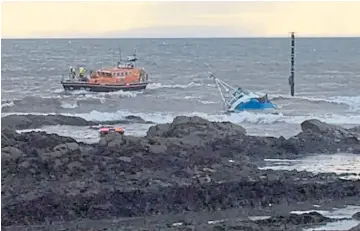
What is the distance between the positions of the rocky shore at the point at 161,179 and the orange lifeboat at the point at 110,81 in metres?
16.9

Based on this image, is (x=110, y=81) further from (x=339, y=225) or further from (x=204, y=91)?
(x=339, y=225)

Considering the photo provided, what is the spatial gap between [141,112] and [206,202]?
659 inches

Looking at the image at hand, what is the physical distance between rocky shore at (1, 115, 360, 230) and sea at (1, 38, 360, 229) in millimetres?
1269

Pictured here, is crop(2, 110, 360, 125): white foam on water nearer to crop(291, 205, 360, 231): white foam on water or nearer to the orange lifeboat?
the orange lifeboat

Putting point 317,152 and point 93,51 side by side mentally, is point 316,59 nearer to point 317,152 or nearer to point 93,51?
point 93,51

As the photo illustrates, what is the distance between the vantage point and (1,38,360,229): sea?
23.4 metres

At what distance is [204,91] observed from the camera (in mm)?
37125

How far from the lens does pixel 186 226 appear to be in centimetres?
1101

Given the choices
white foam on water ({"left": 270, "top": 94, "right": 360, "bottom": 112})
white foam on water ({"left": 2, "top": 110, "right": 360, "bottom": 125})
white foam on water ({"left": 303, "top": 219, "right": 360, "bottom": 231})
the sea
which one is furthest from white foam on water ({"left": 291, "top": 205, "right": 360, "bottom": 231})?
white foam on water ({"left": 270, "top": 94, "right": 360, "bottom": 112})

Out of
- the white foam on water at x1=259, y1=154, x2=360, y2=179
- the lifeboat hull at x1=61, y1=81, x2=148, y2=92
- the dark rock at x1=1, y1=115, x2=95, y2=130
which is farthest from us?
the lifeboat hull at x1=61, y1=81, x2=148, y2=92

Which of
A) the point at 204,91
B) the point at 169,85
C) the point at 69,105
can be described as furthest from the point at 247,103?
the point at 169,85

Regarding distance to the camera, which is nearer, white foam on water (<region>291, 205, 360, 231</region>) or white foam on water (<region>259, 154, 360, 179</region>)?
white foam on water (<region>291, 205, 360, 231</region>)

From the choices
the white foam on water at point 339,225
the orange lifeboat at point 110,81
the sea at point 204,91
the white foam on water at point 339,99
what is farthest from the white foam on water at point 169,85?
the white foam on water at point 339,225

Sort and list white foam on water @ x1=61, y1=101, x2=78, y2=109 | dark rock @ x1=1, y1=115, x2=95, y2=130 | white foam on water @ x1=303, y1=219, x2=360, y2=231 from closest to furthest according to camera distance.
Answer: white foam on water @ x1=303, y1=219, x2=360, y2=231 < dark rock @ x1=1, y1=115, x2=95, y2=130 < white foam on water @ x1=61, y1=101, x2=78, y2=109
